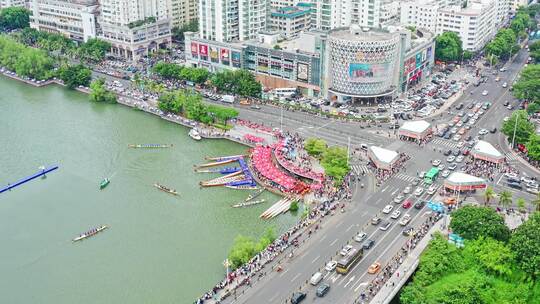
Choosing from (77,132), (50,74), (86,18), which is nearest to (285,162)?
(77,132)

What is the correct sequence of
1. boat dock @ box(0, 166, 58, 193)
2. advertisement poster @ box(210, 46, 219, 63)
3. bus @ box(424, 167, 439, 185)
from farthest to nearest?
1. advertisement poster @ box(210, 46, 219, 63)
2. boat dock @ box(0, 166, 58, 193)
3. bus @ box(424, 167, 439, 185)

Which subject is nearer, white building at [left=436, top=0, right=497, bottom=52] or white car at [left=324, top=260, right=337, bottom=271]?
white car at [left=324, top=260, right=337, bottom=271]

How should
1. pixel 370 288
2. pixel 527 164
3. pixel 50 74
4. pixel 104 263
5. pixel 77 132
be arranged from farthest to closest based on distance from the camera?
pixel 50 74 < pixel 77 132 < pixel 527 164 < pixel 104 263 < pixel 370 288

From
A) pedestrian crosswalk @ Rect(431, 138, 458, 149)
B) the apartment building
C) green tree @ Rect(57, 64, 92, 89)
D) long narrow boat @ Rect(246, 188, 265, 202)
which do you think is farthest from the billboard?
green tree @ Rect(57, 64, 92, 89)

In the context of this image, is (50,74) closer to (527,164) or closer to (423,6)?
(423,6)

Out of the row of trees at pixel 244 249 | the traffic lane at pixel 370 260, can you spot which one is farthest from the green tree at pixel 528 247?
the row of trees at pixel 244 249

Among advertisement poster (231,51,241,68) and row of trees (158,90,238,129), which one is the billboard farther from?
advertisement poster (231,51,241,68)

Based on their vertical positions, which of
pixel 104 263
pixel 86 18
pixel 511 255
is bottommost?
pixel 104 263

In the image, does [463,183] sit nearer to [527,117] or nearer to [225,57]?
[527,117]

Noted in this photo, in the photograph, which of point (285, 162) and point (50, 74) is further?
point (50, 74)

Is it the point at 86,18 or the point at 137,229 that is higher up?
the point at 86,18
